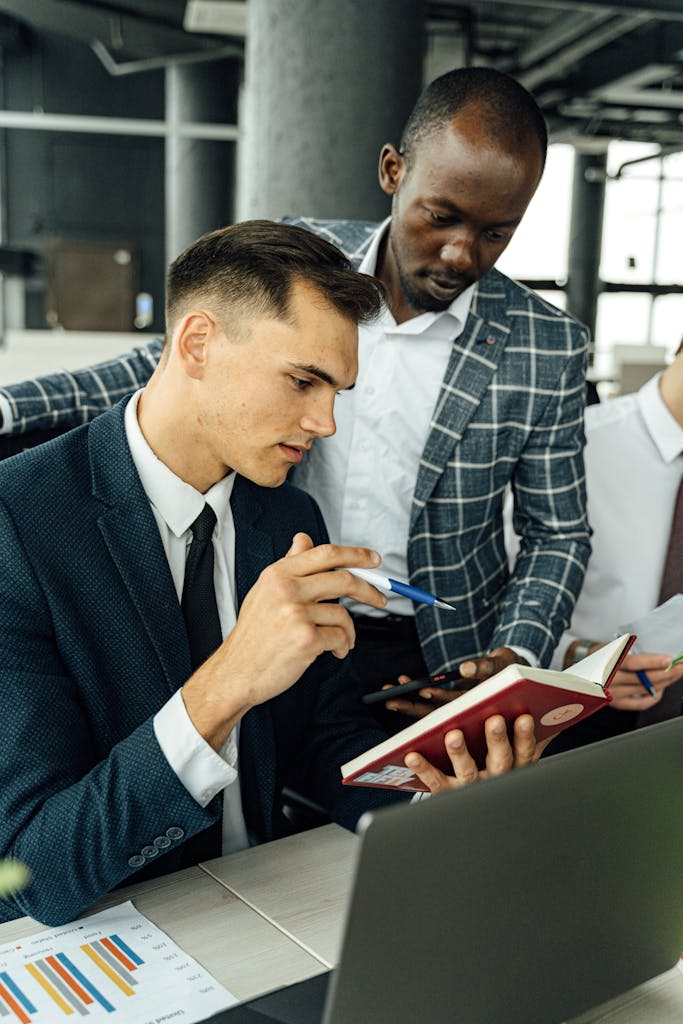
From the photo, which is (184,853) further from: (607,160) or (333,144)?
(607,160)

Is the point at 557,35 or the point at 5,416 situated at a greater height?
the point at 557,35

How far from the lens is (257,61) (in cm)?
321

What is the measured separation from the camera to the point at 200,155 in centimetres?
992

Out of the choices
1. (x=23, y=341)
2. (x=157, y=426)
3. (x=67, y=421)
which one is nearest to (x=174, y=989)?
(x=157, y=426)

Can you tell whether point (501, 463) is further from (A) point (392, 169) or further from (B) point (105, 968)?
(B) point (105, 968)

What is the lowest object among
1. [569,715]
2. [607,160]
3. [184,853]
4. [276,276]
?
[184,853]

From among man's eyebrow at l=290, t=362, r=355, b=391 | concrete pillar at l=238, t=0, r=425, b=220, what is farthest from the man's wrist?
concrete pillar at l=238, t=0, r=425, b=220

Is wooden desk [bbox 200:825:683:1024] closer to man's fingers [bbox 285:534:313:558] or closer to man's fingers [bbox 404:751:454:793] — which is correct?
man's fingers [bbox 404:751:454:793]

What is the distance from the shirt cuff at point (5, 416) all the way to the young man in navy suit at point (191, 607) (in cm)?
28

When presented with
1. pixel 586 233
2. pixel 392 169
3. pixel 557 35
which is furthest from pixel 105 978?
pixel 586 233

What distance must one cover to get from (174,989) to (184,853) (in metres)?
0.38

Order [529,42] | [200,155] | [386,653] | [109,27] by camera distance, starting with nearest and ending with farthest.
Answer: [386,653], [109,27], [200,155], [529,42]

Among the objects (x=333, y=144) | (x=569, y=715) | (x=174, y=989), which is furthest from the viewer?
(x=333, y=144)

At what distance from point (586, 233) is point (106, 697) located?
1325 centimetres
